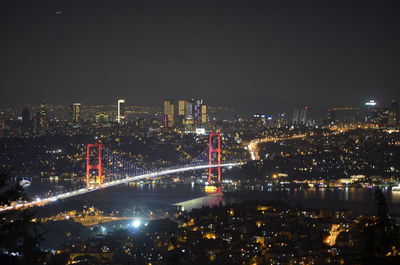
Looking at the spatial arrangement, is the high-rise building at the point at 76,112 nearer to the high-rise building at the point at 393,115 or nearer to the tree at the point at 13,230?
the high-rise building at the point at 393,115

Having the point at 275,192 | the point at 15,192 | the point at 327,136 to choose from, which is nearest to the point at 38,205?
the point at 275,192

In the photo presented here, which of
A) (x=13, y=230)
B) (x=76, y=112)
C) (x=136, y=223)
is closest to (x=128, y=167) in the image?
(x=136, y=223)

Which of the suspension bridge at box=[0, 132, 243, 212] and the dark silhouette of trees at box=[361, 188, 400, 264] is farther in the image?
the suspension bridge at box=[0, 132, 243, 212]

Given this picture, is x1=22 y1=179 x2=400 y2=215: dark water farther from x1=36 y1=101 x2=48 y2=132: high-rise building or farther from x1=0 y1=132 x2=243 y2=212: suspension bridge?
x1=36 y1=101 x2=48 y2=132: high-rise building

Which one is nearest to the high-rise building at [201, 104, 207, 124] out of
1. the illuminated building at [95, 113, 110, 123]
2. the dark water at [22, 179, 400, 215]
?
the illuminated building at [95, 113, 110, 123]

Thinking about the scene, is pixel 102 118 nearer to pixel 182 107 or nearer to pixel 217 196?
pixel 182 107

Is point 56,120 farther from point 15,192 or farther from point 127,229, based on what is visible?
point 15,192

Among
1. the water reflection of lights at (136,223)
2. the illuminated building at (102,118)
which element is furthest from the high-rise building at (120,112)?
the water reflection of lights at (136,223)
